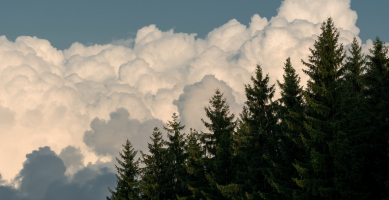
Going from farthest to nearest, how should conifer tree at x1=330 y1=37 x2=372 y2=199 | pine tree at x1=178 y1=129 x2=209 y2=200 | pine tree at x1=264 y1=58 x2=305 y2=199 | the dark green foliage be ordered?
pine tree at x1=178 y1=129 x2=209 y2=200
the dark green foliage
pine tree at x1=264 y1=58 x2=305 y2=199
conifer tree at x1=330 y1=37 x2=372 y2=199

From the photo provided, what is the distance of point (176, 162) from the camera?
140 feet

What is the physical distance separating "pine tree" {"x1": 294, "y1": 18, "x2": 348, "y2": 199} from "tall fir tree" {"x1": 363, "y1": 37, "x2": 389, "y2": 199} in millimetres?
2563

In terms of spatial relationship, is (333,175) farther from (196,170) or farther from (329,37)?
(196,170)

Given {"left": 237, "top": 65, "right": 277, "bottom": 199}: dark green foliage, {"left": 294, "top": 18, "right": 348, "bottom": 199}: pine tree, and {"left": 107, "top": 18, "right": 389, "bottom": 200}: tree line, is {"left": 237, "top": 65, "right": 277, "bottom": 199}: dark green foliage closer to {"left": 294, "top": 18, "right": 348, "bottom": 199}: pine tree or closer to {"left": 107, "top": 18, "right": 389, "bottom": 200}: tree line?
{"left": 107, "top": 18, "right": 389, "bottom": 200}: tree line

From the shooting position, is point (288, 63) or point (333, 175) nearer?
point (333, 175)

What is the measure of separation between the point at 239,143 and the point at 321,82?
10.7 m

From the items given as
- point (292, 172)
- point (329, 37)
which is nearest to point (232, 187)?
point (292, 172)

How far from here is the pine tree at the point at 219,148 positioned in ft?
107

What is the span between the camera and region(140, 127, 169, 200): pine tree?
39.7 meters

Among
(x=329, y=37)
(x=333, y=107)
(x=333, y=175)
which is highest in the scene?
(x=329, y=37)

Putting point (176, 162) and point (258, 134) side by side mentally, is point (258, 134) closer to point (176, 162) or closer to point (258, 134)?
point (258, 134)

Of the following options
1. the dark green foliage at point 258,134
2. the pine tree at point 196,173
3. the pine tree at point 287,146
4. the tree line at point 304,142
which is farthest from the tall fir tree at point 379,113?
the pine tree at point 196,173

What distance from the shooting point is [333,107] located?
851 inches

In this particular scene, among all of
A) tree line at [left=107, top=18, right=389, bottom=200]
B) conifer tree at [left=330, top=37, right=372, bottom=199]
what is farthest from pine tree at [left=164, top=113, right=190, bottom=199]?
conifer tree at [left=330, top=37, right=372, bottom=199]
